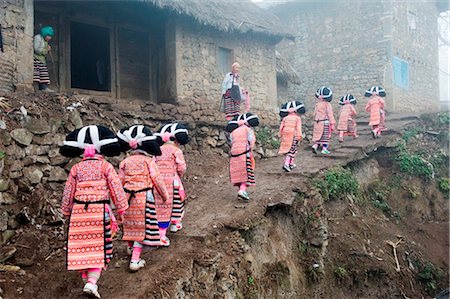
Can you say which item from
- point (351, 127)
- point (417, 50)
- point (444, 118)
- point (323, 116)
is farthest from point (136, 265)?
point (417, 50)

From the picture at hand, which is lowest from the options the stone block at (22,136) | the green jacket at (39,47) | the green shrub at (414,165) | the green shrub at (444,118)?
the green shrub at (414,165)

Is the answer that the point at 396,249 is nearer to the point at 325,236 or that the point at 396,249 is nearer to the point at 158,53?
the point at 325,236

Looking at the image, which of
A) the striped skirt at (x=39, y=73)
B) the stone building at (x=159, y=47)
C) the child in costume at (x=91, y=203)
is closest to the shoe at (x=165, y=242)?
the child in costume at (x=91, y=203)

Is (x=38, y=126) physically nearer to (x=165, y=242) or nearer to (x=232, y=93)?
(x=165, y=242)

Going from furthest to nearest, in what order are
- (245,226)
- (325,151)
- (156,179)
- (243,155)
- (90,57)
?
(90,57), (325,151), (243,155), (245,226), (156,179)

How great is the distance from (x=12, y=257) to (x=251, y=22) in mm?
8332

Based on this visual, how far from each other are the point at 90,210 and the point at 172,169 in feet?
4.82

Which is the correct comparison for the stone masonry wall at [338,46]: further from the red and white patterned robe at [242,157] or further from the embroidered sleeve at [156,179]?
the embroidered sleeve at [156,179]

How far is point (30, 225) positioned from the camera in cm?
525

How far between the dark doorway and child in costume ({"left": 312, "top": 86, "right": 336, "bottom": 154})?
514 centimetres

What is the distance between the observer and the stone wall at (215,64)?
9812mm

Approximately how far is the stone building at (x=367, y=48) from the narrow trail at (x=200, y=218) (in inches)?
234

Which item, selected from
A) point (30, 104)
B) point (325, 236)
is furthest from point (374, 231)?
point (30, 104)

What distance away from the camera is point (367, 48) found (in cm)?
1588
